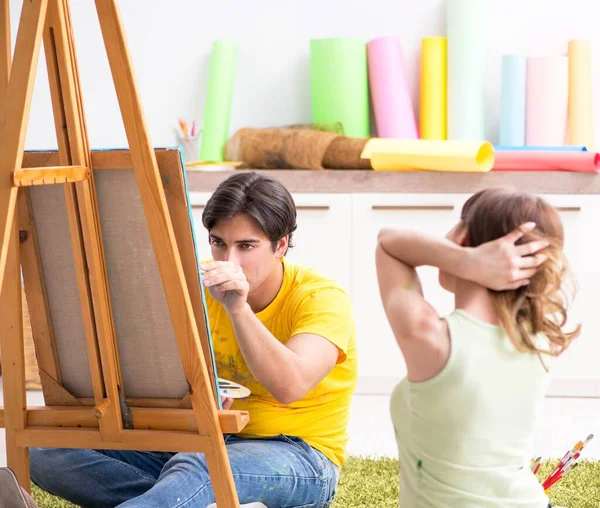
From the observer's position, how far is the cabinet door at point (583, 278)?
3.77 m

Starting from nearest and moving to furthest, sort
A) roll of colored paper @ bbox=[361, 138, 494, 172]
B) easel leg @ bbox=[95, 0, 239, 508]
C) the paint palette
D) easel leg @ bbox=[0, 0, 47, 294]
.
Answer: easel leg @ bbox=[0, 0, 47, 294], easel leg @ bbox=[95, 0, 239, 508], the paint palette, roll of colored paper @ bbox=[361, 138, 494, 172]

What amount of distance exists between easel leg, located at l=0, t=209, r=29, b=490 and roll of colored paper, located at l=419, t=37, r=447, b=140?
256 centimetres

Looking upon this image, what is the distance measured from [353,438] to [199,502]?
4.78ft

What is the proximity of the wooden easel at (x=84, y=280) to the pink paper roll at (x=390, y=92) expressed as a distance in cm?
243

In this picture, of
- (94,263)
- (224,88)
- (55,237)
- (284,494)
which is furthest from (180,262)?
(224,88)

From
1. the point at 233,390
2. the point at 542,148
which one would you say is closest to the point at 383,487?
the point at 233,390

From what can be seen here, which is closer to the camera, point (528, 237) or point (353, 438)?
point (528, 237)

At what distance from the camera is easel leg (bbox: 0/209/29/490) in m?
1.85

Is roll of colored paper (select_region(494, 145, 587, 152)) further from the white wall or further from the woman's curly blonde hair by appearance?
the woman's curly blonde hair

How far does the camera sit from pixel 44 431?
1898 millimetres

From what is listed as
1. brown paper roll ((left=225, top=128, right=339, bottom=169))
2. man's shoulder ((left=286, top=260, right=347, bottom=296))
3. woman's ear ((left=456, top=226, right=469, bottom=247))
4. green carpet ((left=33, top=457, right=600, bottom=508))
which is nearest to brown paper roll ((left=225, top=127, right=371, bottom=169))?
brown paper roll ((left=225, top=128, right=339, bottom=169))

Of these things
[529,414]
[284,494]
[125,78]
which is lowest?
[284,494]

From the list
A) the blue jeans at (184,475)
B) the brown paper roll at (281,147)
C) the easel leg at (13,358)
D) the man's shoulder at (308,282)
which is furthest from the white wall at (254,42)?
the easel leg at (13,358)

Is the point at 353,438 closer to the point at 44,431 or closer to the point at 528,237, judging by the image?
the point at 44,431
